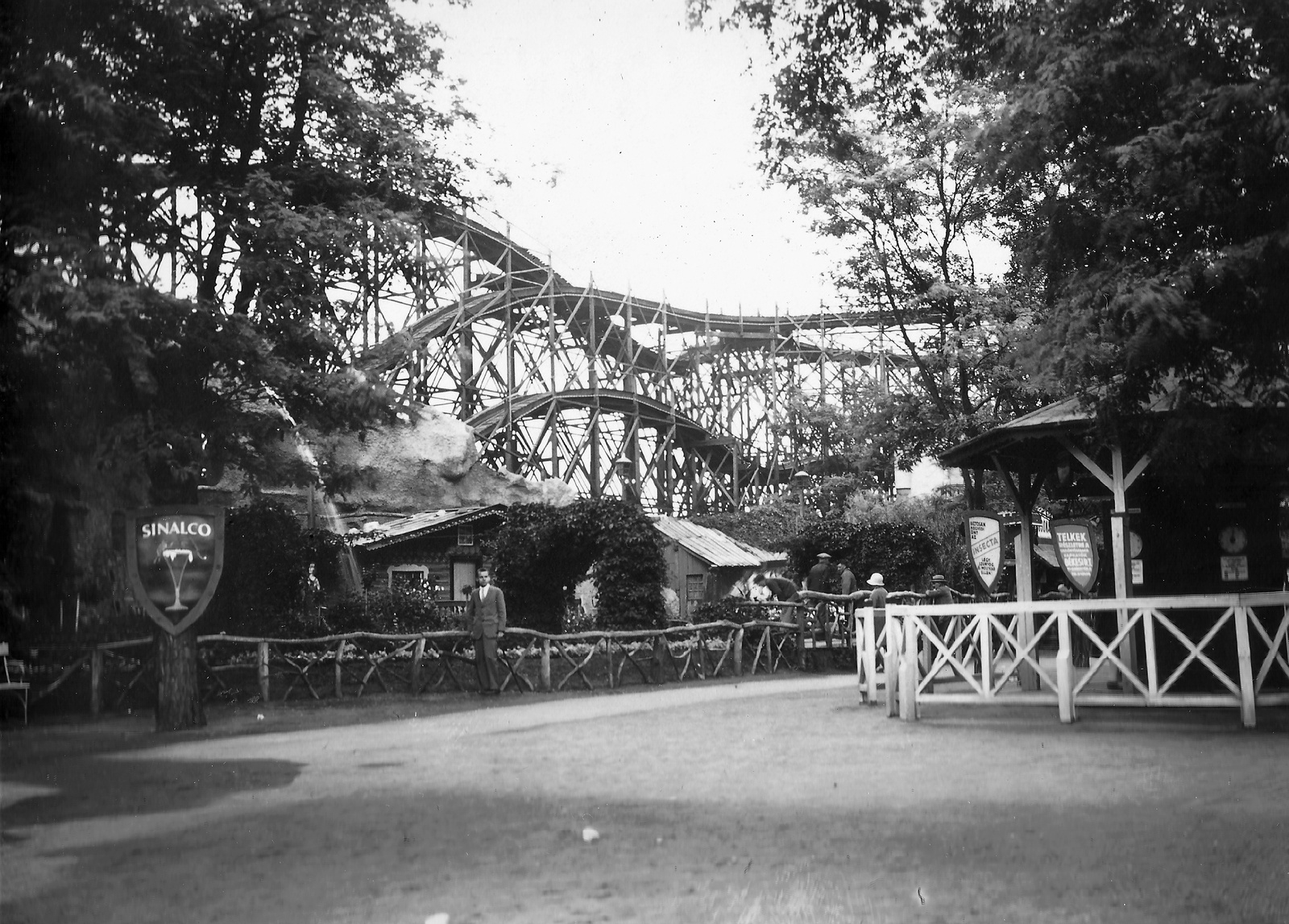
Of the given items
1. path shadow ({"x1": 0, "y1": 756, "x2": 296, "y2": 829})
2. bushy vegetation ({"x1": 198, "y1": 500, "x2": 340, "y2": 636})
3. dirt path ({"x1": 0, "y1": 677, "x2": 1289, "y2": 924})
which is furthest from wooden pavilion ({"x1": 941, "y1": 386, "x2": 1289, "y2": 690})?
bushy vegetation ({"x1": 198, "y1": 500, "x2": 340, "y2": 636})

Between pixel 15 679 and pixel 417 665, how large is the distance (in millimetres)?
4898

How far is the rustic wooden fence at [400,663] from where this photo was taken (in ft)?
50.2

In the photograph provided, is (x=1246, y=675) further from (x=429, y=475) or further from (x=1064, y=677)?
(x=429, y=475)

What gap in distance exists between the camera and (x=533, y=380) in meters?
37.9

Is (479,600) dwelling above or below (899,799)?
above

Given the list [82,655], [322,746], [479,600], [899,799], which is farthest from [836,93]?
[82,655]

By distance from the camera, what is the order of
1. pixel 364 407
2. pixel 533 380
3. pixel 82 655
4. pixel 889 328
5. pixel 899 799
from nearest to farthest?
pixel 899 799, pixel 364 407, pixel 82 655, pixel 889 328, pixel 533 380

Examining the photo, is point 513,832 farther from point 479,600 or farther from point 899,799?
point 479,600

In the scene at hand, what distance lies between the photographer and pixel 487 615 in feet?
55.8

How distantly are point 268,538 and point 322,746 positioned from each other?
1114 centimetres

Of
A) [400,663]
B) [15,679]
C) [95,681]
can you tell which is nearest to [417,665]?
[400,663]

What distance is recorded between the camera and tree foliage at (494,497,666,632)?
73.1 ft

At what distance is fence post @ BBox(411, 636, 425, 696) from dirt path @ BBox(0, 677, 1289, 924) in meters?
5.23

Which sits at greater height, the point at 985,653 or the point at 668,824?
the point at 985,653
